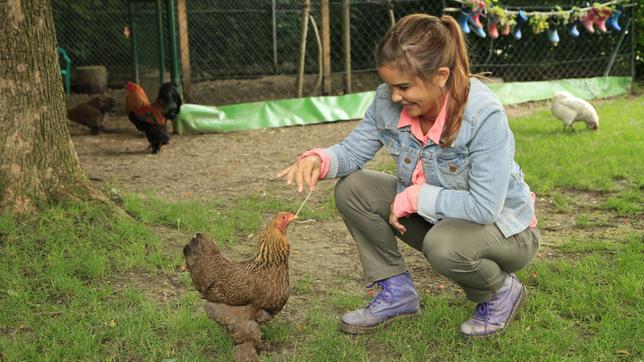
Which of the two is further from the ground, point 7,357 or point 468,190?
point 468,190

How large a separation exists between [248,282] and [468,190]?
1041 mm

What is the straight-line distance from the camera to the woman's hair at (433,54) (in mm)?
2791

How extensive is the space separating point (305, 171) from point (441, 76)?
74 cm

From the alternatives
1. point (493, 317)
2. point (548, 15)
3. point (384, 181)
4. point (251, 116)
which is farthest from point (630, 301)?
point (548, 15)

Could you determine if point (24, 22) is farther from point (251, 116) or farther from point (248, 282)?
point (251, 116)

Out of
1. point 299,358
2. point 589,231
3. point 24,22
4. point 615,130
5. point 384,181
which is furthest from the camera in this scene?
point 615,130

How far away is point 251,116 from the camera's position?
9.24 meters

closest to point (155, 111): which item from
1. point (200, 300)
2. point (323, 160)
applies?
point (200, 300)

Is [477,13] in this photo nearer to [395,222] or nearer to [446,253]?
[395,222]

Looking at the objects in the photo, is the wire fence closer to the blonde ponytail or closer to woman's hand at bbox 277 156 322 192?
woman's hand at bbox 277 156 322 192

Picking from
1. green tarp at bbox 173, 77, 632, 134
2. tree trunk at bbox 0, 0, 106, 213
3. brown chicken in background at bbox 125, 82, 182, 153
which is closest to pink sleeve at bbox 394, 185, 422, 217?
tree trunk at bbox 0, 0, 106, 213

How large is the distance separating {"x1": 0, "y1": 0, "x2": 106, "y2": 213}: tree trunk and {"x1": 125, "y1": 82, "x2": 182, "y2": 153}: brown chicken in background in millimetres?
3416

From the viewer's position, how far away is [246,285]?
305cm

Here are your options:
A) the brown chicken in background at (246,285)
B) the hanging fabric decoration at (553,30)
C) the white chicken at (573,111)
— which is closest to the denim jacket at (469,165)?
the brown chicken in background at (246,285)
